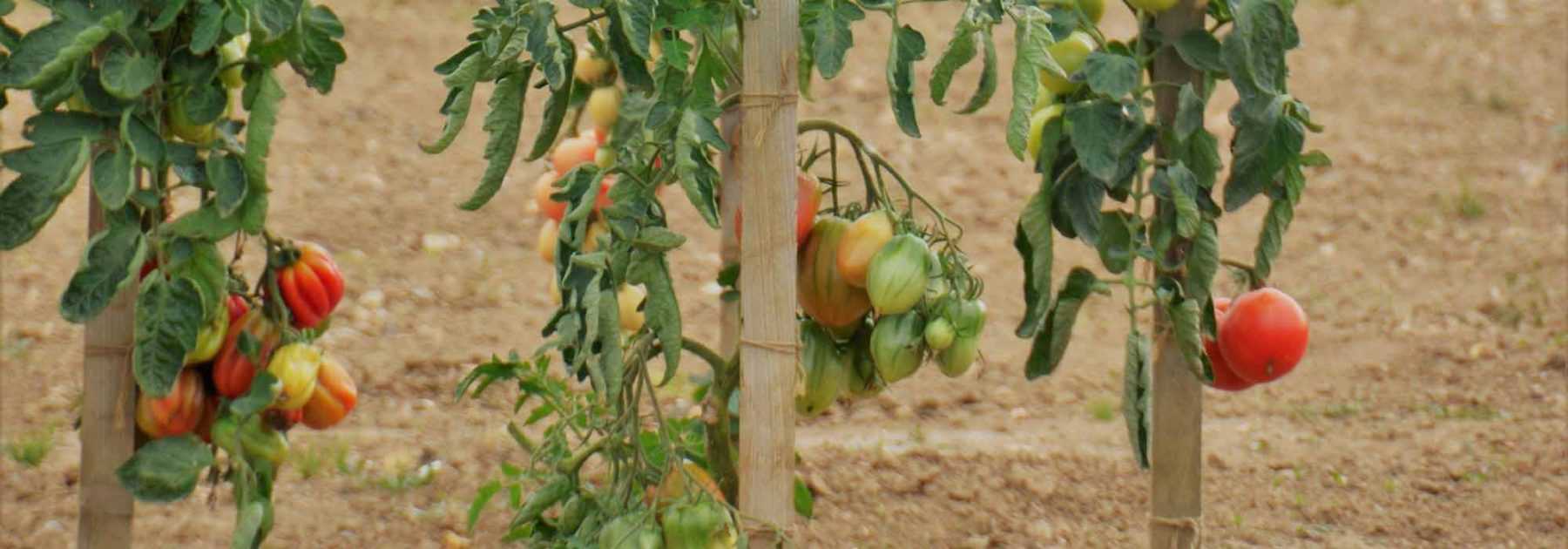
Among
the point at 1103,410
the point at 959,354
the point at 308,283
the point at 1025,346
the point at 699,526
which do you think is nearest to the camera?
the point at 699,526

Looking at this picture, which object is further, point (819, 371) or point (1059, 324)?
point (819, 371)

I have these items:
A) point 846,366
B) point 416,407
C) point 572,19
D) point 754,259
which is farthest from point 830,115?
point 754,259

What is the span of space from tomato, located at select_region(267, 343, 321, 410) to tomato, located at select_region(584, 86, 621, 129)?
0.62 meters

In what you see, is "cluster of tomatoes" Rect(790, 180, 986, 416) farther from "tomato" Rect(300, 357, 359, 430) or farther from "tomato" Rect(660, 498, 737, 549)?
"tomato" Rect(300, 357, 359, 430)

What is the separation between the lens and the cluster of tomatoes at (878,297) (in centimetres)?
207

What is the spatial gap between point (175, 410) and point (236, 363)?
0.09 meters

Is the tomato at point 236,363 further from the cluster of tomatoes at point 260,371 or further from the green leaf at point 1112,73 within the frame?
Result: the green leaf at point 1112,73

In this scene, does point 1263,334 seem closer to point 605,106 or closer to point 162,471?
point 605,106

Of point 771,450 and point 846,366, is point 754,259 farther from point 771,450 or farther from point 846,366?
point 846,366

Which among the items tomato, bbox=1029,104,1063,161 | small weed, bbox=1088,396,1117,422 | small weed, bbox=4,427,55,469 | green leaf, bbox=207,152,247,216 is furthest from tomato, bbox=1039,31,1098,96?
small weed, bbox=4,427,55,469

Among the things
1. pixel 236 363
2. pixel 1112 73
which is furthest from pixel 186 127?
pixel 1112 73

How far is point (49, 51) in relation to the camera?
1.89 m

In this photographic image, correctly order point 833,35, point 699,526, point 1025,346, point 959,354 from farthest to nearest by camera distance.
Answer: point 1025,346, point 959,354, point 699,526, point 833,35

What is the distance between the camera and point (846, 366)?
2.28 meters
